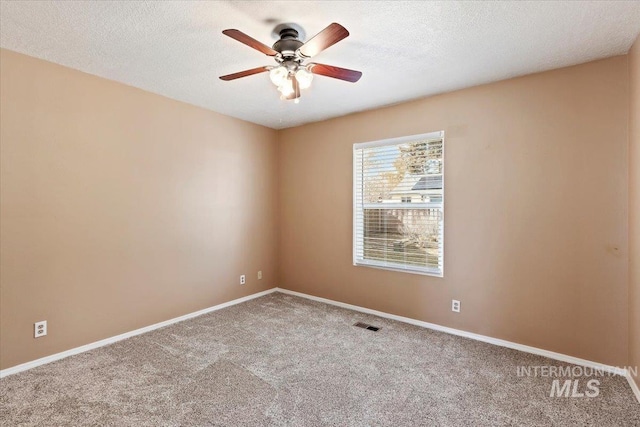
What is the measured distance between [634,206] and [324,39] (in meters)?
2.50

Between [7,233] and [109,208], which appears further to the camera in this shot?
[109,208]

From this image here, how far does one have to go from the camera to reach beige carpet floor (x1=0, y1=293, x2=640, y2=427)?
6.27 ft

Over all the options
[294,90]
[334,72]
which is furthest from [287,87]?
[334,72]

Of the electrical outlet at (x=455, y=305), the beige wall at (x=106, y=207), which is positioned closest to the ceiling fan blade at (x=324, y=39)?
the beige wall at (x=106, y=207)

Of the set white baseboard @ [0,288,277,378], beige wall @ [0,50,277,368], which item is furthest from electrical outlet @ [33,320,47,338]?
white baseboard @ [0,288,277,378]

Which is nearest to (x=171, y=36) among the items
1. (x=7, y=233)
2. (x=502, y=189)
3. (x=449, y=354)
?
(x=7, y=233)

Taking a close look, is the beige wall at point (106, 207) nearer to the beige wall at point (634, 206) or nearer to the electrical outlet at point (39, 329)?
the electrical outlet at point (39, 329)

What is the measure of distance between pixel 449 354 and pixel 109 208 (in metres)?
3.43

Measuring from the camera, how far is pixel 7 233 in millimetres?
2398

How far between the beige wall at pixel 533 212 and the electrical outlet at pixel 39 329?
3.17 m

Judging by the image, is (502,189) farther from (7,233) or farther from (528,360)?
(7,233)

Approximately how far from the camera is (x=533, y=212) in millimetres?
2762

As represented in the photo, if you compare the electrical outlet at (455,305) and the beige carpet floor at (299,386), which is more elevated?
the electrical outlet at (455,305)

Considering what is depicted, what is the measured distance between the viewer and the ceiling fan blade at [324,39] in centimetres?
171
